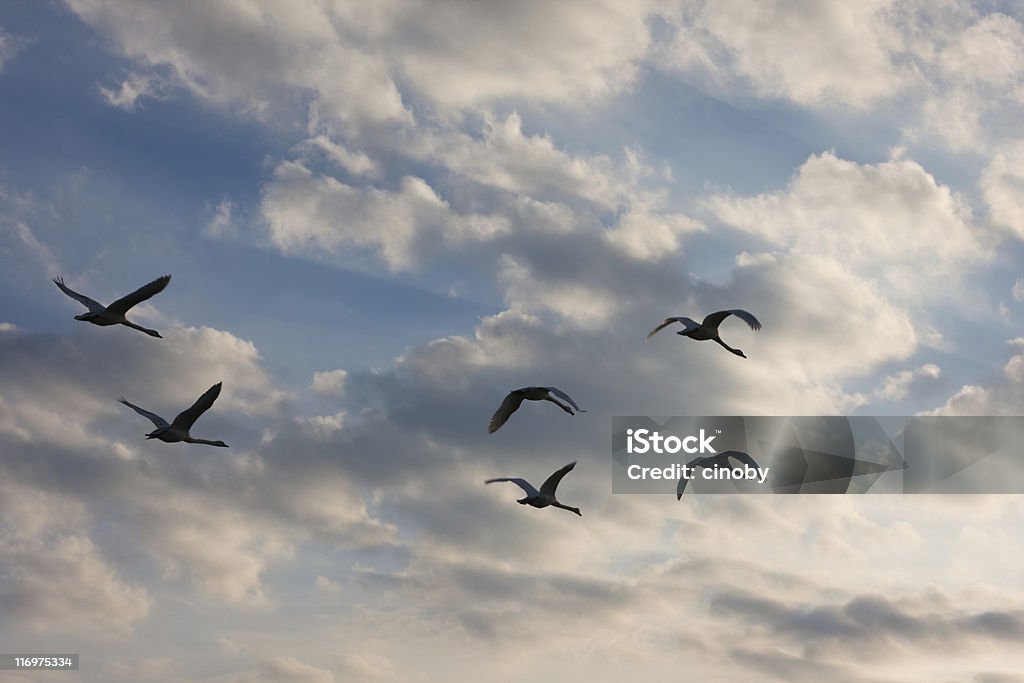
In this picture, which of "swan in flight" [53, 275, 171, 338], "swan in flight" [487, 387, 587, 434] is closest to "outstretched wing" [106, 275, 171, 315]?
"swan in flight" [53, 275, 171, 338]

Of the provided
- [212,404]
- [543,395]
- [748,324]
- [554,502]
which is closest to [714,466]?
[554,502]

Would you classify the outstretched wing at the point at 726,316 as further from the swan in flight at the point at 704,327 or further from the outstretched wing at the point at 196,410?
the outstretched wing at the point at 196,410

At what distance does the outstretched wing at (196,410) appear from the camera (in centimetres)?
6988

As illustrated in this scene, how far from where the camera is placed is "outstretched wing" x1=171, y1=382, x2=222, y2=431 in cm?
6988

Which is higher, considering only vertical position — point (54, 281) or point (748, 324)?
point (54, 281)

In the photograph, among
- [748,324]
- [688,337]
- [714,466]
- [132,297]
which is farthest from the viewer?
[714,466]

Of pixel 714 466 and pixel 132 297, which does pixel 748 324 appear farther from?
pixel 132 297

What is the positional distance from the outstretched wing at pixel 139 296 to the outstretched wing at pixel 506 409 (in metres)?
19.6

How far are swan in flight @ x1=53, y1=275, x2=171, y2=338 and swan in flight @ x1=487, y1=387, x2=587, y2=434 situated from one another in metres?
19.9

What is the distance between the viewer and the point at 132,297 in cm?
6950

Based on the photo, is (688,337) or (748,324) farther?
(688,337)

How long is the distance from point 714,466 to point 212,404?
33650mm

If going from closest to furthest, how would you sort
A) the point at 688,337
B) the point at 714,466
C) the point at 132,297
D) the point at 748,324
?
the point at 748,324 → the point at 132,297 → the point at 688,337 → the point at 714,466

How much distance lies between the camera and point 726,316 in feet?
241
